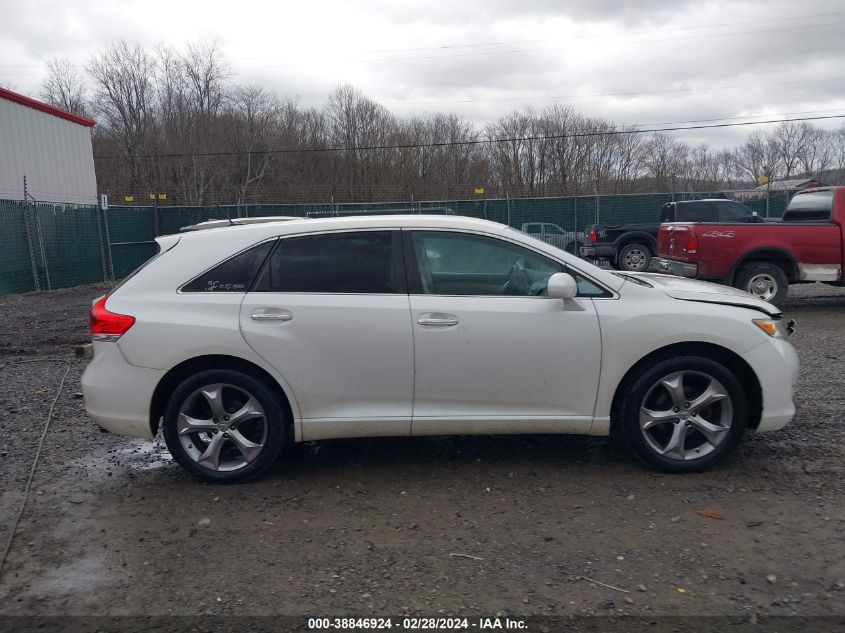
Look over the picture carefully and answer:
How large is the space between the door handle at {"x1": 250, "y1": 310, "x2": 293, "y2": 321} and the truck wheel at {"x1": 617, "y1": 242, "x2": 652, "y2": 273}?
47.9ft

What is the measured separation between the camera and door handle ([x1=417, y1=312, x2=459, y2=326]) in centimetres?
444

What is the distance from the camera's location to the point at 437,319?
4441 millimetres

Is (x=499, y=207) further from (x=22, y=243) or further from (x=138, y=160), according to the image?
(x=138, y=160)

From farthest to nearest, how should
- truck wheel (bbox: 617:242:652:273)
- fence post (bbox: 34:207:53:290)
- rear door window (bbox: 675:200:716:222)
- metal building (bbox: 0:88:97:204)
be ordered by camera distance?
1. metal building (bbox: 0:88:97:204)
2. truck wheel (bbox: 617:242:652:273)
3. rear door window (bbox: 675:200:716:222)
4. fence post (bbox: 34:207:53:290)

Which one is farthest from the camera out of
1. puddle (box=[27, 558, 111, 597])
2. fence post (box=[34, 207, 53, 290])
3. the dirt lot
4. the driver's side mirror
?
fence post (box=[34, 207, 53, 290])

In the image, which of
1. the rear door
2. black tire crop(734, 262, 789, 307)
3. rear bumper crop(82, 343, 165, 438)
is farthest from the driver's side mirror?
black tire crop(734, 262, 789, 307)

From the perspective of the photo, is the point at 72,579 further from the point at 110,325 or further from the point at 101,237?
the point at 101,237

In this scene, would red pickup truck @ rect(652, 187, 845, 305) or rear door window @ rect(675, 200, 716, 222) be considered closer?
red pickup truck @ rect(652, 187, 845, 305)

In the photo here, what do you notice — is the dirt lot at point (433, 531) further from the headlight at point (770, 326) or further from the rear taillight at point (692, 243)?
the rear taillight at point (692, 243)

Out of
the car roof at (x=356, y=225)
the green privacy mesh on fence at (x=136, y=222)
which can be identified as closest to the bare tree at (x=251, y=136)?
the green privacy mesh on fence at (x=136, y=222)

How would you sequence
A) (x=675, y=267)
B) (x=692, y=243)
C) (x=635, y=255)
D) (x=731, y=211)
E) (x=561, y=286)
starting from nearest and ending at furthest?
(x=561, y=286)
(x=692, y=243)
(x=675, y=267)
(x=731, y=211)
(x=635, y=255)

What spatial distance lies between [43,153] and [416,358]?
20.3m

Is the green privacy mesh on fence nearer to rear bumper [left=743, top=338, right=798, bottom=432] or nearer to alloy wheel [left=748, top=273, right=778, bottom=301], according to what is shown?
alloy wheel [left=748, top=273, right=778, bottom=301]

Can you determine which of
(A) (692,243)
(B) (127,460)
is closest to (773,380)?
(B) (127,460)
